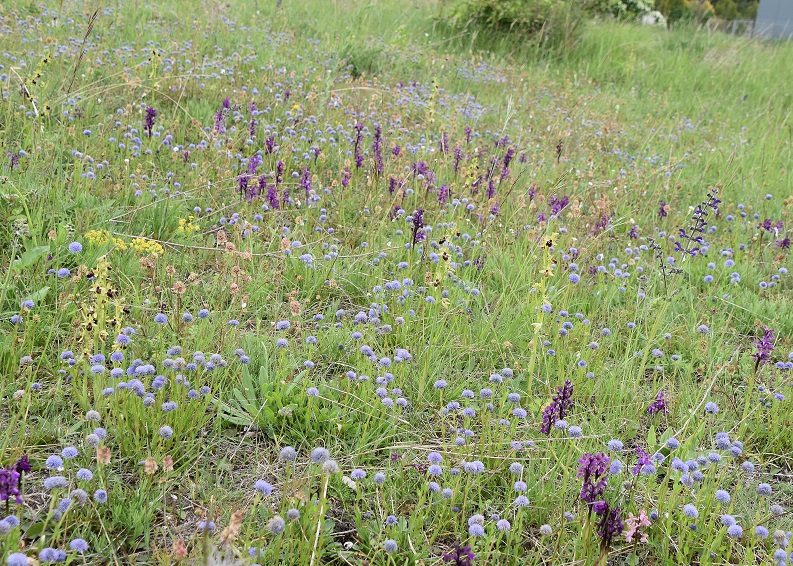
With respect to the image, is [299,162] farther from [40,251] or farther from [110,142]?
[40,251]

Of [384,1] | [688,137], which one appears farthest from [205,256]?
[384,1]

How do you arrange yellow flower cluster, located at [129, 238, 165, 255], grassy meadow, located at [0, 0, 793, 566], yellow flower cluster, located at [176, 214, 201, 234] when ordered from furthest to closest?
yellow flower cluster, located at [176, 214, 201, 234] → yellow flower cluster, located at [129, 238, 165, 255] → grassy meadow, located at [0, 0, 793, 566]

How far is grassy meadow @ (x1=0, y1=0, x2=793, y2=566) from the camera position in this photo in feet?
6.70

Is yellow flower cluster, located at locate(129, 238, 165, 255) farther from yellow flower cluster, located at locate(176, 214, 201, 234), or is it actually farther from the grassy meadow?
yellow flower cluster, located at locate(176, 214, 201, 234)

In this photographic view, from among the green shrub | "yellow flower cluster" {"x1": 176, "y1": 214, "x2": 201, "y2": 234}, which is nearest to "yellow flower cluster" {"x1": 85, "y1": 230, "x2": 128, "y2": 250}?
"yellow flower cluster" {"x1": 176, "y1": 214, "x2": 201, "y2": 234}

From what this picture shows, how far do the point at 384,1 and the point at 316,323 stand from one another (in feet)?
27.8

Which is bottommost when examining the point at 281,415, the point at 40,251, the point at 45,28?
the point at 281,415

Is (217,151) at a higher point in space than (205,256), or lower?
higher

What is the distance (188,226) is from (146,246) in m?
0.30

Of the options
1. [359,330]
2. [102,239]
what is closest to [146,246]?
[102,239]

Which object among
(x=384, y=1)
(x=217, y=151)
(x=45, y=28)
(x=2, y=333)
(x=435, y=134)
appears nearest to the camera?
(x=2, y=333)

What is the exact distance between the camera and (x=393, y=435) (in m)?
2.37

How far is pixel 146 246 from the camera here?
3.15 metres

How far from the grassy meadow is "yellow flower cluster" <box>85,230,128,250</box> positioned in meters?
0.02
